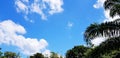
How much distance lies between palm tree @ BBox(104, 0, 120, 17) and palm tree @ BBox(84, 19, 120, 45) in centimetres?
89

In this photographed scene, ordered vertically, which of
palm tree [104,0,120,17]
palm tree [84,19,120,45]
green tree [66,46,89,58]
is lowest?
palm tree [84,19,120,45]

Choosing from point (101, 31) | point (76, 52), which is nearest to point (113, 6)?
point (101, 31)

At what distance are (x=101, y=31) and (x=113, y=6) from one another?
2.33 metres

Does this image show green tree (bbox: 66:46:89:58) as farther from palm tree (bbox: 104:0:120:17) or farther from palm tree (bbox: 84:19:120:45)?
palm tree (bbox: 84:19:120:45)

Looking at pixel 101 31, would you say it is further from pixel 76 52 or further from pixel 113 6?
pixel 76 52

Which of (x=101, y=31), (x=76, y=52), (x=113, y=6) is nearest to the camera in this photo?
(x=101, y=31)

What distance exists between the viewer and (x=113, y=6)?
25047 mm

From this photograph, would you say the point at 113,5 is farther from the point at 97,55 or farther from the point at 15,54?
the point at 15,54

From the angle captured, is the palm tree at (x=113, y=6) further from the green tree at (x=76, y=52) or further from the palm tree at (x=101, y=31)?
the green tree at (x=76, y=52)

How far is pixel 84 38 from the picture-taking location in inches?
950

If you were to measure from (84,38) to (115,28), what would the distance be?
2.41 meters

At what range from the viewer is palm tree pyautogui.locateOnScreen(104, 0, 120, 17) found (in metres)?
24.6

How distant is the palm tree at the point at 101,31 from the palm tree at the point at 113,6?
0.89 metres

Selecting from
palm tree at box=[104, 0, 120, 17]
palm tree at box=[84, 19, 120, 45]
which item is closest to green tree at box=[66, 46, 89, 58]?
palm tree at box=[104, 0, 120, 17]
